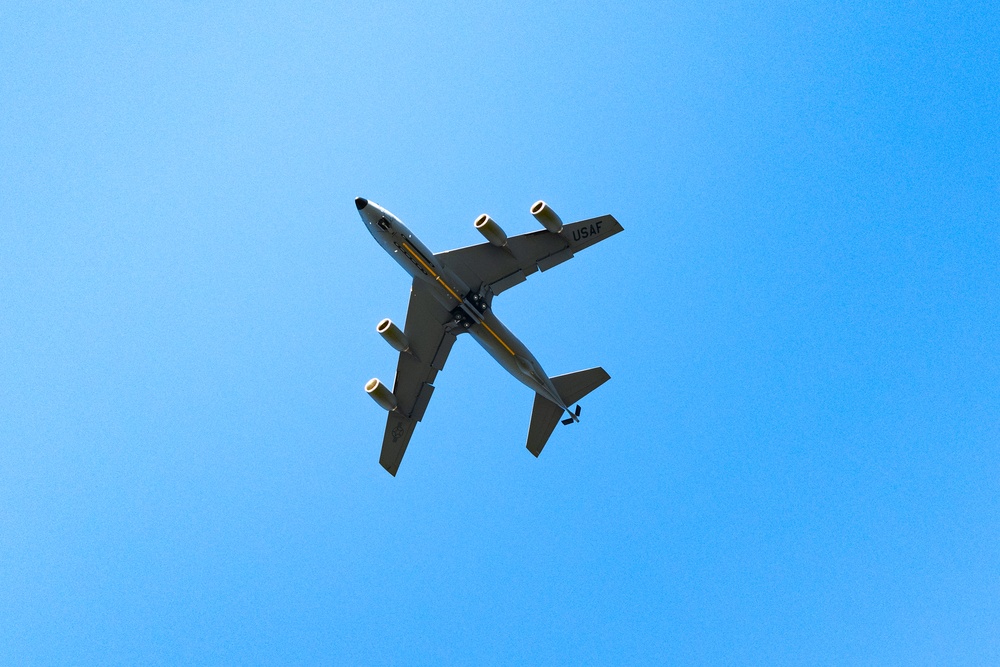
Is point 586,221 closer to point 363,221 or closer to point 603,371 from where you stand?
point 603,371

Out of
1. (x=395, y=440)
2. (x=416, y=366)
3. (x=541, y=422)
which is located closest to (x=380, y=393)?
A: (x=416, y=366)

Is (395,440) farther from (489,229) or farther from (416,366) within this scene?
(489,229)

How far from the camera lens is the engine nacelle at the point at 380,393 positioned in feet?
133

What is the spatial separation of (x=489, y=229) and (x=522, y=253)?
265cm

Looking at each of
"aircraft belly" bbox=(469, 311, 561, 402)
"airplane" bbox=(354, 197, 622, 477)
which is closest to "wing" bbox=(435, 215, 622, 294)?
"airplane" bbox=(354, 197, 622, 477)

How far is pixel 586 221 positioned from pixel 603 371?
7620 millimetres

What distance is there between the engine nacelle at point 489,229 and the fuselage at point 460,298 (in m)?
2.53

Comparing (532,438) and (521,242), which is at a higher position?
(521,242)

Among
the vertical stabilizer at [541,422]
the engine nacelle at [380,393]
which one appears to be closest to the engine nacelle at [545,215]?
the vertical stabilizer at [541,422]

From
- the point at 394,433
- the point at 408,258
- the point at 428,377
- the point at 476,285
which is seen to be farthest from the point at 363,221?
the point at 394,433

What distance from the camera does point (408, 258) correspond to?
3762cm

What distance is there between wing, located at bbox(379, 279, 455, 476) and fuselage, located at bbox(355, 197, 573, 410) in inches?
31.0

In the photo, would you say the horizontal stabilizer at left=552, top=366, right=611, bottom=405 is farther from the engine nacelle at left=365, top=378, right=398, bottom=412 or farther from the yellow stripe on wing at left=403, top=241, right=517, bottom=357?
the engine nacelle at left=365, top=378, right=398, bottom=412

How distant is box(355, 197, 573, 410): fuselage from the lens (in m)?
37.2
